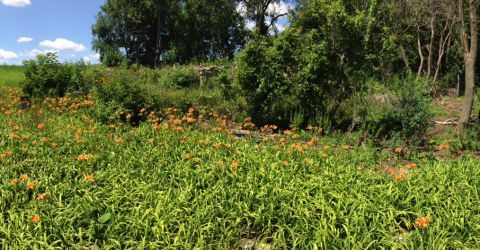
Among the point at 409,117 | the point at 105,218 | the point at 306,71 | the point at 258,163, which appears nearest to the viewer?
the point at 105,218

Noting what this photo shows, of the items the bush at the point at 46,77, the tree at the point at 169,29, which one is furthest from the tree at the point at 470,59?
the tree at the point at 169,29

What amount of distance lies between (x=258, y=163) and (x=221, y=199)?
3.29ft

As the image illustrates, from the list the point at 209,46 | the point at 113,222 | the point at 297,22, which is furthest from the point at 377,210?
the point at 209,46

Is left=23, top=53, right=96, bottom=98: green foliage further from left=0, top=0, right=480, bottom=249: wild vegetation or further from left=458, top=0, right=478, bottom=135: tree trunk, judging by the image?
left=458, top=0, right=478, bottom=135: tree trunk

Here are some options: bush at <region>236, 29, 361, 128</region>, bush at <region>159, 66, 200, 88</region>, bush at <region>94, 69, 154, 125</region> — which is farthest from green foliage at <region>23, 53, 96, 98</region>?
bush at <region>236, 29, 361, 128</region>

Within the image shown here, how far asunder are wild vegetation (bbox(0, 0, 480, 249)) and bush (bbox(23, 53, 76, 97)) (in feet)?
0.16

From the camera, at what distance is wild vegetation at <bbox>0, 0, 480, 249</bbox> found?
142 inches

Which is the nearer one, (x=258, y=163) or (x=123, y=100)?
(x=258, y=163)

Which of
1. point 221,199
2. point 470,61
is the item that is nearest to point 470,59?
point 470,61

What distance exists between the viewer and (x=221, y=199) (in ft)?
13.7

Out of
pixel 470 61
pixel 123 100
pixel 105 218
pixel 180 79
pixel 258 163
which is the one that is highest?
pixel 470 61

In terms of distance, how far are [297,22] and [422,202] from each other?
257 inches

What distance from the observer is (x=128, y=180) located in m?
4.58

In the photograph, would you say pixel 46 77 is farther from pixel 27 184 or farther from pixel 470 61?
pixel 470 61
